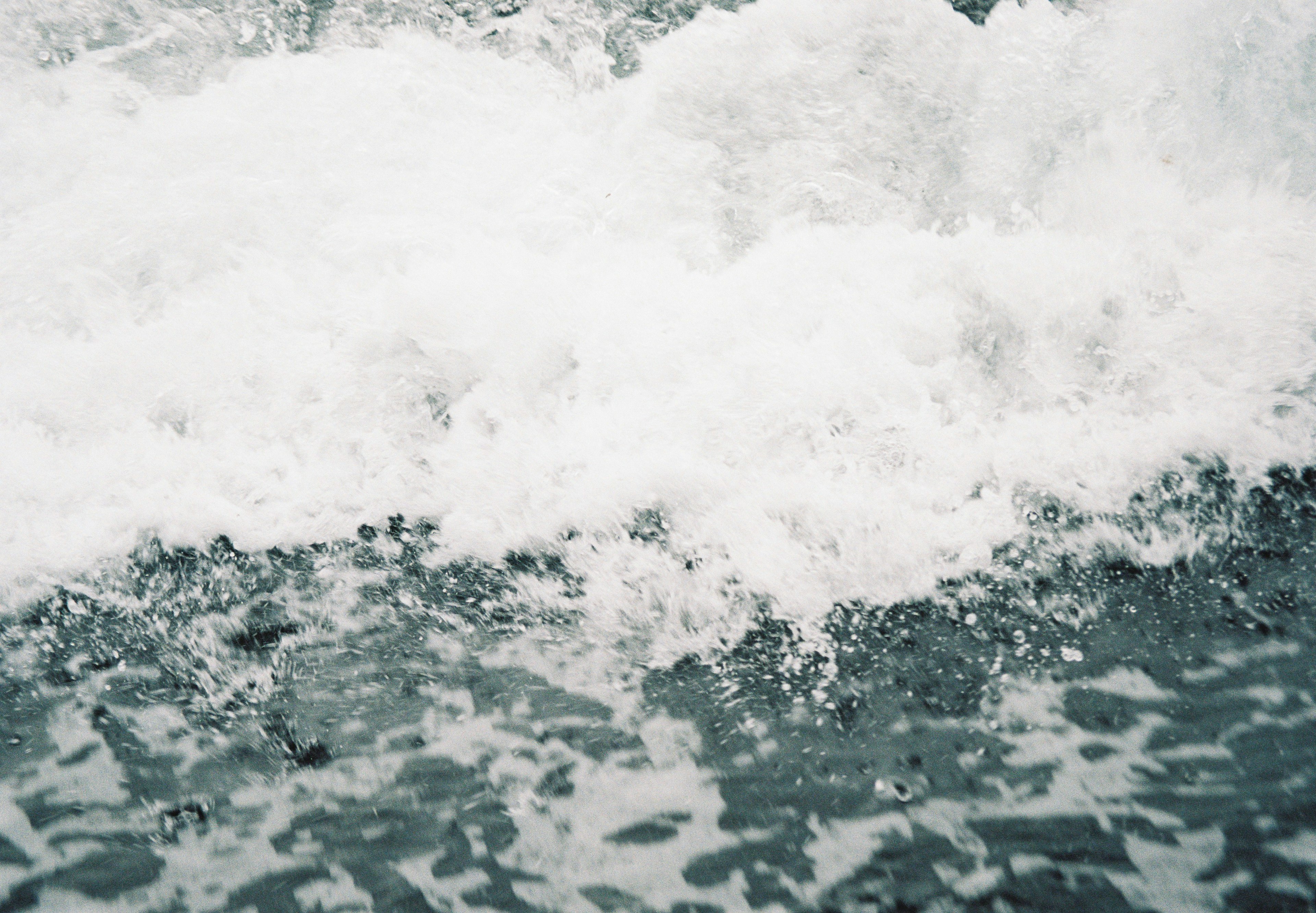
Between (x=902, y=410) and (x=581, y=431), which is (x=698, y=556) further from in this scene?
(x=902, y=410)

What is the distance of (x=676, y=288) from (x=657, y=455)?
0.57 metres

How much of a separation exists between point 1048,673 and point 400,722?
5.76ft

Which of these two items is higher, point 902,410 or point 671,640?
point 902,410

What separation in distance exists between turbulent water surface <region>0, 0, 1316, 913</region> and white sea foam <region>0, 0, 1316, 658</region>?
0.02 m

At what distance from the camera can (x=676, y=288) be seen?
2.18 metres

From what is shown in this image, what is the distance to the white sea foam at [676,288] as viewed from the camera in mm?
1961

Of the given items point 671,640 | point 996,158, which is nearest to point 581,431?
point 671,640

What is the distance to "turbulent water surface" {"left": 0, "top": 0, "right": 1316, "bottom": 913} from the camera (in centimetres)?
170

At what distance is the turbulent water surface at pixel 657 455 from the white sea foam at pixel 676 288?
2 cm

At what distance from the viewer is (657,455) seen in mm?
2002

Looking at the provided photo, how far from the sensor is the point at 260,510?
196 centimetres

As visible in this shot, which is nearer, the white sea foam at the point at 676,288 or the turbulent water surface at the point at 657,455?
the turbulent water surface at the point at 657,455

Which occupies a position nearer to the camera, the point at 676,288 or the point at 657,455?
the point at 657,455

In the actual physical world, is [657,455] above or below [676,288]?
below
